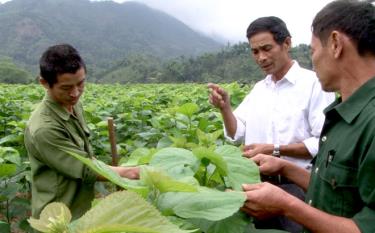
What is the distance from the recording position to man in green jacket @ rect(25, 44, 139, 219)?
229 cm

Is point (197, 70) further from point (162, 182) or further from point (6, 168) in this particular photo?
point (162, 182)

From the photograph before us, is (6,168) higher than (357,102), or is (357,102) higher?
(357,102)

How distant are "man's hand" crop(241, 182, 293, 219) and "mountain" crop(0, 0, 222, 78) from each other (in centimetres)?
5980

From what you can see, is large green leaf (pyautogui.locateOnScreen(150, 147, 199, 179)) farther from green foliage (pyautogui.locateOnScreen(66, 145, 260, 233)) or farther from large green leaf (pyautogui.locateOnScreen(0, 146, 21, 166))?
large green leaf (pyautogui.locateOnScreen(0, 146, 21, 166))

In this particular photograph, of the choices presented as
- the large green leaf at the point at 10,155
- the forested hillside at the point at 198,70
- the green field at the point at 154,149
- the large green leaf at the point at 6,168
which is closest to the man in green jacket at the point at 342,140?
the green field at the point at 154,149

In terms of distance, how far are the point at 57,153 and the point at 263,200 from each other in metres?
1.23

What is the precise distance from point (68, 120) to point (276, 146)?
3.50 ft

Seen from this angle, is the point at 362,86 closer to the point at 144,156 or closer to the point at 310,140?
the point at 144,156

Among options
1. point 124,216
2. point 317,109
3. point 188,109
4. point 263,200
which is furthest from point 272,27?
point 124,216

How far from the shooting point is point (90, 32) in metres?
107

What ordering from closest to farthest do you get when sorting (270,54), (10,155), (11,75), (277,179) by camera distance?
1. (277,179)
2. (270,54)
3. (10,155)
4. (11,75)

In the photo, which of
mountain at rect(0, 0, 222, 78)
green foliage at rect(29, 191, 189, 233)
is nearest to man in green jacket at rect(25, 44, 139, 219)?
green foliage at rect(29, 191, 189, 233)

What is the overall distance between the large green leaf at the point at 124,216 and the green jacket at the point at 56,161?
4.60 ft

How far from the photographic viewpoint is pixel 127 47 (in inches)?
4129
